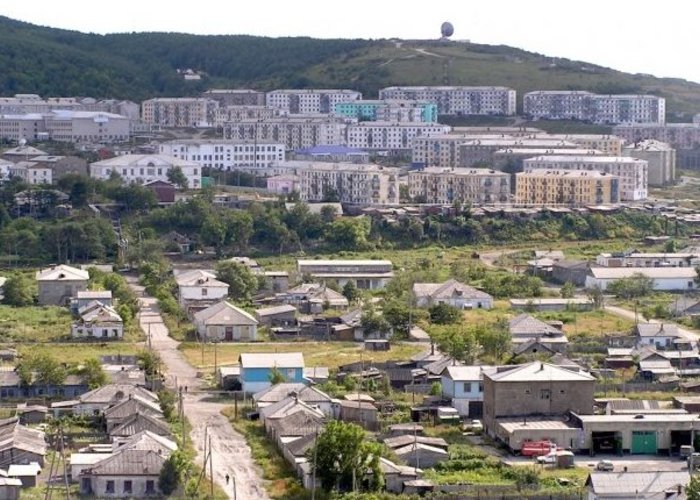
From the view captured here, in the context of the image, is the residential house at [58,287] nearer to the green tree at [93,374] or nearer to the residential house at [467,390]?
the green tree at [93,374]

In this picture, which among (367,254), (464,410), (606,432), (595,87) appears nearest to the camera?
(606,432)

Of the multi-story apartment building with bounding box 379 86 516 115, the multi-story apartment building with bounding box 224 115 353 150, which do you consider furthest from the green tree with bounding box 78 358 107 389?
the multi-story apartment building with bounding box 379 86 516 115

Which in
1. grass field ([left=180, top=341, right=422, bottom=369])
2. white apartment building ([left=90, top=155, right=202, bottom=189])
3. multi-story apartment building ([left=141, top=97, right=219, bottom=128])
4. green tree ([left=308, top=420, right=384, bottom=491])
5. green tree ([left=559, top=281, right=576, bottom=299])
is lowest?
grass field ([left=180, top=341, right=422, bottom=369])

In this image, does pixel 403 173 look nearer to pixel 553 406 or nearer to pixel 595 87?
pixel 595 87

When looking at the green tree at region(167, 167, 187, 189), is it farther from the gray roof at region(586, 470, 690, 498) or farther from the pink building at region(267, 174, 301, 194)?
the gray roof at region(586, 470, 690, 498)

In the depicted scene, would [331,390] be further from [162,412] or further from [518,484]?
[518,484]

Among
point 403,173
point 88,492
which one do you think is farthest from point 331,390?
point 403,173

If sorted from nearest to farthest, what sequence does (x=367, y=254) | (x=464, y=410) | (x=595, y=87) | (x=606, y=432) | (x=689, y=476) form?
(x=689, y=476) → (x=606, y=432) → (x=464, y=410) → (x=367, y=254) → (x=595, y=87)

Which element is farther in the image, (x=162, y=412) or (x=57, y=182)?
(x=57, y=182)
